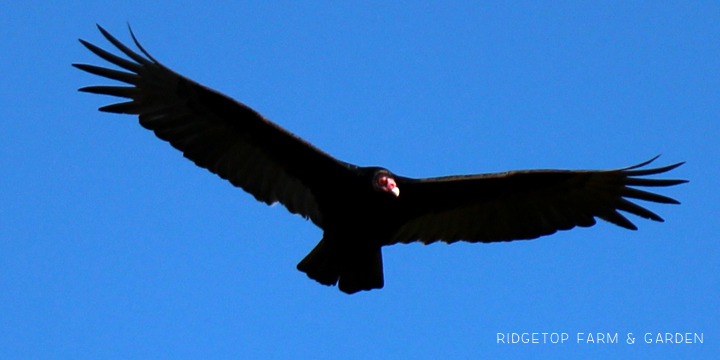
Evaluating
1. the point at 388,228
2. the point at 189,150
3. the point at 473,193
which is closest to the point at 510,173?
the point at 473,193

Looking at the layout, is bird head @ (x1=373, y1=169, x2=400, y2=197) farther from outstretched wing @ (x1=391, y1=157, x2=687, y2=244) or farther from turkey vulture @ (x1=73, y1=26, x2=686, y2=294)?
outstretched wing @ (x1=391, y1=157, x2=687, y2=244)

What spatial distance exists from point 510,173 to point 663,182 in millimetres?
1466

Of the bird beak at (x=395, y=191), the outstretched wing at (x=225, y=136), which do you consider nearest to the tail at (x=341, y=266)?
the outstretched wing at (x=225, y=136)

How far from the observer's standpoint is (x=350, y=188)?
9.70 m

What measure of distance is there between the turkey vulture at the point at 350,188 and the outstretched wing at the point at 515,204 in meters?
0.01

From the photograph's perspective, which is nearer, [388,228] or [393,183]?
[393,183]

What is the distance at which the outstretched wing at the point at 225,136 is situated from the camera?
9.67 meters

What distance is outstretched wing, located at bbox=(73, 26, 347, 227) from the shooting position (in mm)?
9672

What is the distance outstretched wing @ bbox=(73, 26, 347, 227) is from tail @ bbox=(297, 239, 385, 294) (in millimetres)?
369

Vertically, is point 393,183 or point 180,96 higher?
point 180,96

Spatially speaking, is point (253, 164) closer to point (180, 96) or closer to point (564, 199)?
point (180, 96)

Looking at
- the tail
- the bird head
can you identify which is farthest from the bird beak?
the tail

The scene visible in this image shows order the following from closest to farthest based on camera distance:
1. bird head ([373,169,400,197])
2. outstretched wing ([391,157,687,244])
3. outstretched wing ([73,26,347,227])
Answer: bird head ([373,169,400,197]) → outstretched wing ([73,26,347,227]) → outstretched wing ([391,157,687,244])

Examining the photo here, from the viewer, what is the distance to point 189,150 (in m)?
9.91
